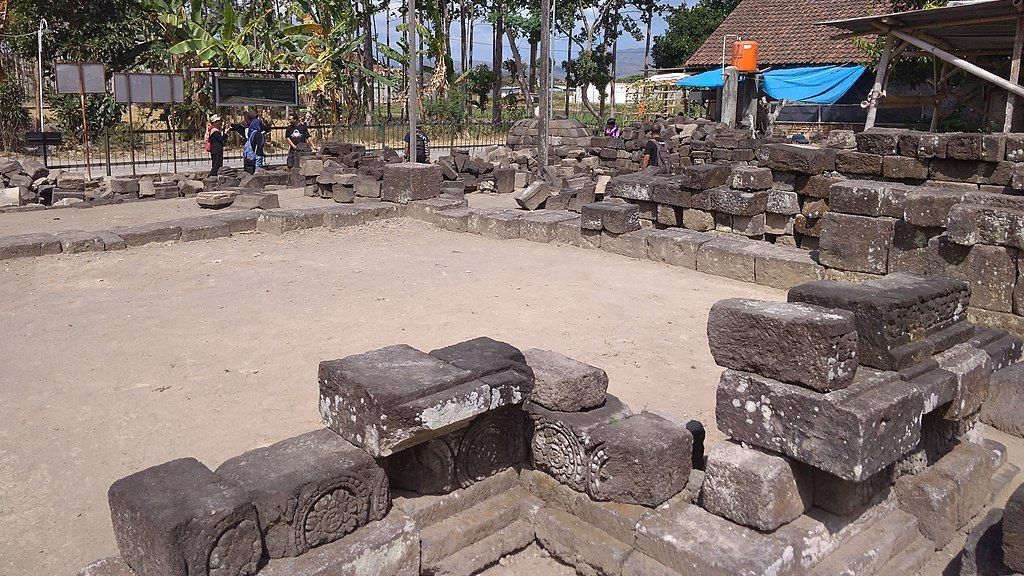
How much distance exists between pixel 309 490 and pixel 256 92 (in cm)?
2246

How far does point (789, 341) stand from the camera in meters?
3.94

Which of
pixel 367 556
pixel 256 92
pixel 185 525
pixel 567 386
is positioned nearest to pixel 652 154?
pixel 256 92

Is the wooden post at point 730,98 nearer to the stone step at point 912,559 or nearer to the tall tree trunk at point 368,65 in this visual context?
the tall tree trunk at point 368,65

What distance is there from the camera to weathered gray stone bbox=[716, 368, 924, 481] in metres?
3.77

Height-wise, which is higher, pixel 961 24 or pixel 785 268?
pixel 961 24

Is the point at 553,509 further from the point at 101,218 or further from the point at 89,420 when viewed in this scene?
the point at 101,218

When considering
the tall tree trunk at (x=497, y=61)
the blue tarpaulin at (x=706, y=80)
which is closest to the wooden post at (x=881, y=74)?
the blue tarpaulin at (x=706, y=80)

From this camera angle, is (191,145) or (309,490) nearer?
(309,490)

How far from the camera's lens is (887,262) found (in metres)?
8.93

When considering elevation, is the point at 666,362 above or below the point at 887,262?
below

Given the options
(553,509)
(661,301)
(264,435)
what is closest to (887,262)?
(661,301)

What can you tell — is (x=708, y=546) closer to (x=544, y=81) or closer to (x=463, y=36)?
(x=544, y=81)

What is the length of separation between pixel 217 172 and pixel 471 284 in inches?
490

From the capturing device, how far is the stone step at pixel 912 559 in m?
4.18
